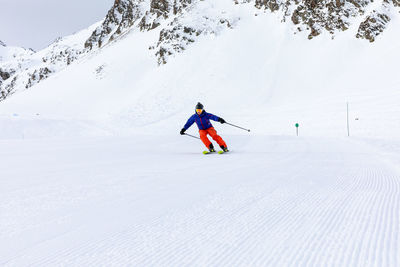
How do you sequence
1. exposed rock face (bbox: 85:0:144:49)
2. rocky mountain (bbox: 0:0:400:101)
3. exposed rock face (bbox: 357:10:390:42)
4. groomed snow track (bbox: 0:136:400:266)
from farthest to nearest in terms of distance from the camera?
exposed rock face (bbox: 85:0:144:49), rocky mountain (bbox: 0:0:400:101), exposed rock face (bbox: 357:10:390:42), groomed snow track (bbox: 0:136:400:266)

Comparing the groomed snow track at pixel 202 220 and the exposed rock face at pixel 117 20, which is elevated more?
the exposed rock face at pixel 117 20

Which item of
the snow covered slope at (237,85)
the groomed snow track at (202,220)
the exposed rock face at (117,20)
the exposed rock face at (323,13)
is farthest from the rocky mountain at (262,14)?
the groomed snow track at (202,220)

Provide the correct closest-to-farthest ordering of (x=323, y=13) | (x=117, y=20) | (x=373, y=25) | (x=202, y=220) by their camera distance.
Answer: (x=202, y=220), (x=373, y=25), (x=323, y=13), (x=117, y=20)

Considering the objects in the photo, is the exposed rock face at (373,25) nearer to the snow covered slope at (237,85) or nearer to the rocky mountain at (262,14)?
the rocky mountain at (262,14)

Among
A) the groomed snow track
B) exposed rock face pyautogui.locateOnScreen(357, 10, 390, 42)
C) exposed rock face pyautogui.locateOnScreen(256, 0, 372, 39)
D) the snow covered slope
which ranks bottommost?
the groomed snow track

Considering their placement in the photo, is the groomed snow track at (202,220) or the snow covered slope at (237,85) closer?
the groomed snow track at (202,220)

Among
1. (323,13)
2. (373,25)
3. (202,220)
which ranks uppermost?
(323,13)

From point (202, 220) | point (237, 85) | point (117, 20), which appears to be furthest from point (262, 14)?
point (117, 20)

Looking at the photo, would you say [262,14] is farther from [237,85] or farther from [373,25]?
[237,85]

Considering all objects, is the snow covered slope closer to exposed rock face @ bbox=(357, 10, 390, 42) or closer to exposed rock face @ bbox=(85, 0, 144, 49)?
exposed rock face @ bbox=(357, 10, 390, 42)

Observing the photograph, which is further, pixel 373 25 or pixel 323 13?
pixel 323 13

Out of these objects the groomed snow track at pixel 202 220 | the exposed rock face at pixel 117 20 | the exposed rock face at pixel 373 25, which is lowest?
the groomed snow track at pixel 202 220

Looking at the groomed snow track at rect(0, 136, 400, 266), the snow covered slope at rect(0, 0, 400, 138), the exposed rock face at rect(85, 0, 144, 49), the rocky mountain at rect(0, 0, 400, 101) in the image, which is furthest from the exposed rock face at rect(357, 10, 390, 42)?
the exposed rock face at rect(85, 0, 144, 49)

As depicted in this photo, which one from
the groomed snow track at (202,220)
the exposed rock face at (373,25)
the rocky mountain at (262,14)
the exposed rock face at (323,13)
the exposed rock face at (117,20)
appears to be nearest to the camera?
the groomed snow track at (202,220)
